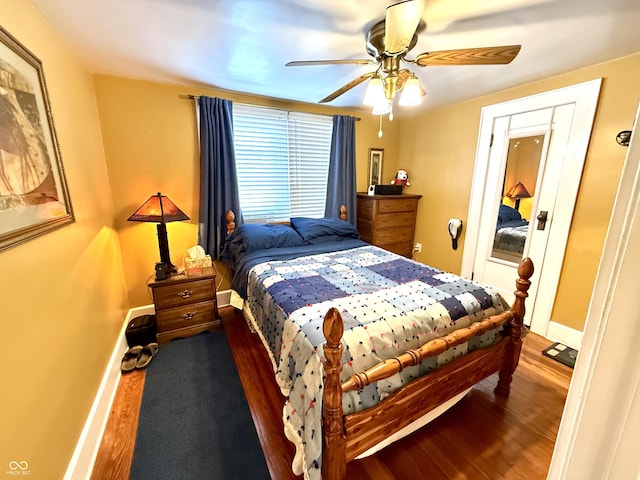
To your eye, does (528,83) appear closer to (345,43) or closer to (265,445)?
(345,43)

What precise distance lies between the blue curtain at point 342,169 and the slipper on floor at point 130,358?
8.10 feet

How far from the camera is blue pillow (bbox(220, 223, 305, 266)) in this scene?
2635 mm

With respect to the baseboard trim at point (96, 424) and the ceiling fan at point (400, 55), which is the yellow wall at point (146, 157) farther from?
the ceiling fan at point (400, 55)

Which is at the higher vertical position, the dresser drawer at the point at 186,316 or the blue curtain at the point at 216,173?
the blue curtain at the point at 216,173

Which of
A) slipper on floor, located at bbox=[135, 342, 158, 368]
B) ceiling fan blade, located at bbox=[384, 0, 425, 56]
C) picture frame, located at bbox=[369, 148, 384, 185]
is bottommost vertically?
slipper on floor, located at bbox=[135, 342, 158, 368]

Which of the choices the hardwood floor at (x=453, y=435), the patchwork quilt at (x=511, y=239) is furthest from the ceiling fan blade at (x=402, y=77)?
the hardwood floor at (x=453, y=435)

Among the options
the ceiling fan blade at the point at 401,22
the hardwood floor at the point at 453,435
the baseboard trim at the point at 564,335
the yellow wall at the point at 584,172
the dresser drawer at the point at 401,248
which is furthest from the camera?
the dresser drawer at the point at 401,248

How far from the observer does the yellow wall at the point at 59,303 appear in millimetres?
912

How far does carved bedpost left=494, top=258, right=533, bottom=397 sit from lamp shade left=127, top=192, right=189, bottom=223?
261 cm

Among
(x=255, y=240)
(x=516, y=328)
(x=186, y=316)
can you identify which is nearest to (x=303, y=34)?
(x=255, y=240)

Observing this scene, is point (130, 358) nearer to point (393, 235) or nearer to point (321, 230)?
point (321, 230)

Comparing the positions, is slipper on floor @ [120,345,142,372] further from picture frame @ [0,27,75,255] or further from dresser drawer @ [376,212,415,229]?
dresser drawer @ [376,212,415,229]

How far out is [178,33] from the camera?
168cm

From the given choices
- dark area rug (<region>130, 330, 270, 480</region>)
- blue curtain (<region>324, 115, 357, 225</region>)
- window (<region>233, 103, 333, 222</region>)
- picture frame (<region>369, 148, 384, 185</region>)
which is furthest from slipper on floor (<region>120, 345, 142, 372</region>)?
picture frame (<region>369, 148, 384, 185</region>)
